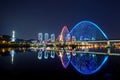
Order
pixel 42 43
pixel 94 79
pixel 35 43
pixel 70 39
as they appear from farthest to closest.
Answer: pixel 35 43 < pixel 42 43 < pixel 70 39 < pixel 94 79

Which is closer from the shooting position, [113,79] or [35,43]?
[113,79]

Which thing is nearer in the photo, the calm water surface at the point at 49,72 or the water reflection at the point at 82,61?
the calm water surface at the point at 49,72

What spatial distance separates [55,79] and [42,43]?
→ 11639 cm

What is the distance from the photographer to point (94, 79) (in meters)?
14.4

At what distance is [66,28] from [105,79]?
81.0 m

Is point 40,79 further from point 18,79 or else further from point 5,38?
point 5,38

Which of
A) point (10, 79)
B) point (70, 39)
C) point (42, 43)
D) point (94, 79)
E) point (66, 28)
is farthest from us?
point (42, 43)

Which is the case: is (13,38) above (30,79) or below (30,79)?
above

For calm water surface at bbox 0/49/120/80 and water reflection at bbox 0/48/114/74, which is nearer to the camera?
calm water surface at bbox 0/49/120/80

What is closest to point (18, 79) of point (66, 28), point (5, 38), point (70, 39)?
point (66, 28)

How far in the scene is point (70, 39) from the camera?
103062 mm

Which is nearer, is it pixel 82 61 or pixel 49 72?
pixel 49 72

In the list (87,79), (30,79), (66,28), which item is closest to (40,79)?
(30,79)

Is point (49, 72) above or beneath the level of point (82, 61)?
beneath
